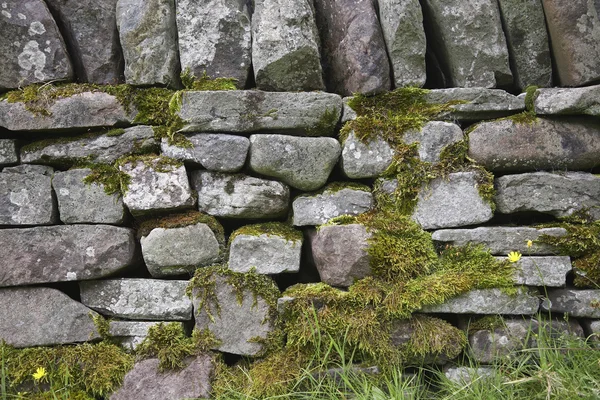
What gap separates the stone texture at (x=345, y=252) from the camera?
245cm

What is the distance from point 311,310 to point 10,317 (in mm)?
1556

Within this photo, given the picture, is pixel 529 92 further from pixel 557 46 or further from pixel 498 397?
pixel 498 397

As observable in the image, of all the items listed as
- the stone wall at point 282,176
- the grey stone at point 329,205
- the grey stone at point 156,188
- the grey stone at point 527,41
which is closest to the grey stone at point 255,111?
the stone wall at point 282,176

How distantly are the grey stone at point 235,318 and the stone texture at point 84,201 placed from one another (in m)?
0.63

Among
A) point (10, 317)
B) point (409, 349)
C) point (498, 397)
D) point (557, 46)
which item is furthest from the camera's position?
point (557, 46)

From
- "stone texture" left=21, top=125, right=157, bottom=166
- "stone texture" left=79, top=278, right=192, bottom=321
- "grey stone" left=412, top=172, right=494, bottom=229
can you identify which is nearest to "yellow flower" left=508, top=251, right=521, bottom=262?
"grey stone" left=412, top=172, right=494, bottom=229

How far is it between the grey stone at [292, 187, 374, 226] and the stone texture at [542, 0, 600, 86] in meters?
1.31

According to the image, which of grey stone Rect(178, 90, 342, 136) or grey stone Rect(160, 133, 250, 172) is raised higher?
grey stone Rect(178, 90, 342, 136)

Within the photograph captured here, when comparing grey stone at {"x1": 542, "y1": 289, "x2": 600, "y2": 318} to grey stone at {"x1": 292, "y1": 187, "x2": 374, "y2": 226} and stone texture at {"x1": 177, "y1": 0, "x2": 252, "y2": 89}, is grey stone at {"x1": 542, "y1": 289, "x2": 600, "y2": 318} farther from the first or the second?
stone texture at {"x1": 177, "y1": 0, "x2": 252, "y2": 89}

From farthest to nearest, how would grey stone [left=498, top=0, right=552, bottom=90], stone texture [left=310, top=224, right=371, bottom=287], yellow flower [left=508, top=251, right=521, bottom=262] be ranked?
grey stone [left=498, top=0, right=552, bottom=90] → stone texture [left=310, top=224, right=371, bottom=287] → yellow flower [left=508, top=251, right=521, bottom=262]

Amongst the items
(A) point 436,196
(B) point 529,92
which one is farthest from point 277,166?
(B) point 529,92

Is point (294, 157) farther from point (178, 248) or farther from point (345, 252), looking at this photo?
point (178, 248)

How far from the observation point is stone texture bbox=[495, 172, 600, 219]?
8.23 ft

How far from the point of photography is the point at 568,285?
2.52 m
